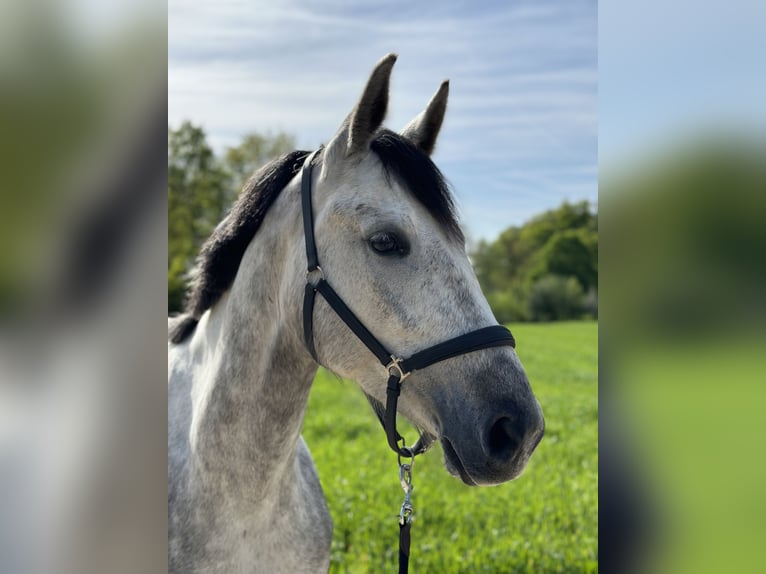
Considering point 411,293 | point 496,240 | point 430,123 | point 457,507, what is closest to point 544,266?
point 496,240

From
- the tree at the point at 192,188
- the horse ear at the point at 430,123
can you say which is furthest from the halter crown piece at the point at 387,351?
the tree at the point at 192,188

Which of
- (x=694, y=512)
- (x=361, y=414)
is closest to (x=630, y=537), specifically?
(x=694, y=512)

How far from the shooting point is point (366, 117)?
5.70 ft

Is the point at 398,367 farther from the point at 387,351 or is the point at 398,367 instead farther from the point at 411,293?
the point at 411,293

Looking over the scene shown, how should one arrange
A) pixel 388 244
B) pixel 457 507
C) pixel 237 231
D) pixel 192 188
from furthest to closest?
pixel 192 188 → pixel 457 507 → pixel 237 231 → pixel 388 244

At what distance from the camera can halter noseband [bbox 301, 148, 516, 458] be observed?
1555 mm

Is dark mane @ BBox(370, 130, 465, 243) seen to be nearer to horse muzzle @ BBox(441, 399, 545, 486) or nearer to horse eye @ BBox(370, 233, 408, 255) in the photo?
horse eye @ BBox(370, 233, 408, 255)

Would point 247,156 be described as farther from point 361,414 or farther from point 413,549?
point 413,549

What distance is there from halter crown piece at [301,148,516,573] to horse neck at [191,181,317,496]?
0.22 ft

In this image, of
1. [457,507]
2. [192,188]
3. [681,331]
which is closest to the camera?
[681,331]

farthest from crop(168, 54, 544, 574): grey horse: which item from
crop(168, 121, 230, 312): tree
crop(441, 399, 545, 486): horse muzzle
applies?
crop(168, 121, 230, 312): tree

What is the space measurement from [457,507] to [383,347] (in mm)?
4079

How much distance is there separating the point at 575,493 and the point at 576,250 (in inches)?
1618

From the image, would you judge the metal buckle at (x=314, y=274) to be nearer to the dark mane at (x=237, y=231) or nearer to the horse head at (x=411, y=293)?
the horse head at (x=411, y=293)
